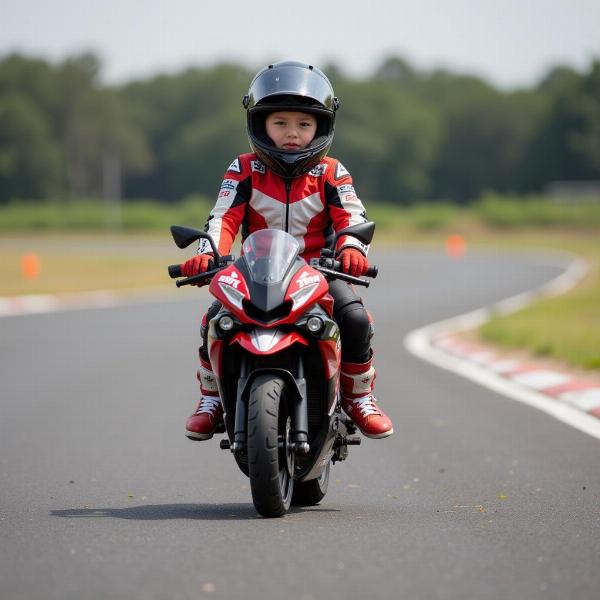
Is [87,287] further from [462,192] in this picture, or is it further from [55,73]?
[462,192]

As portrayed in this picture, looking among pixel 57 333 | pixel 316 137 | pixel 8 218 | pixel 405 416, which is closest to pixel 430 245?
pixel 8 218

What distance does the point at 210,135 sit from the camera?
132m

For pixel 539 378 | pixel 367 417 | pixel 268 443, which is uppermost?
pixel 268 443

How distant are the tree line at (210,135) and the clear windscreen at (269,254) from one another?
338 ft

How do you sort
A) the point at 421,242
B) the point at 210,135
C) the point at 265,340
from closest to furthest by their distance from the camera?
1. the point at 265,340
2. the point at 421,242
3. the point at 210,135

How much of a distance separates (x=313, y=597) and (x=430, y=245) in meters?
69.3

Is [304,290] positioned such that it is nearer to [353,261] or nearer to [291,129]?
[353,261]

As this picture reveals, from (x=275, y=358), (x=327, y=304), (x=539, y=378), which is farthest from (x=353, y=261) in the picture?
(x=539, y=378)

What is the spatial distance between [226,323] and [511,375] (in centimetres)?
860

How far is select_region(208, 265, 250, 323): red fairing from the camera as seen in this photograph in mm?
6188

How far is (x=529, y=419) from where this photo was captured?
36.0 feet

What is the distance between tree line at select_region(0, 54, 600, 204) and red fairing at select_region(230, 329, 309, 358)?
338ft

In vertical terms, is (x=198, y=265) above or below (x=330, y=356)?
above

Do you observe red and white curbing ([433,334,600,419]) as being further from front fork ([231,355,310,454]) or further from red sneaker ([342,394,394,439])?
front fork ([231,355,310,454])
